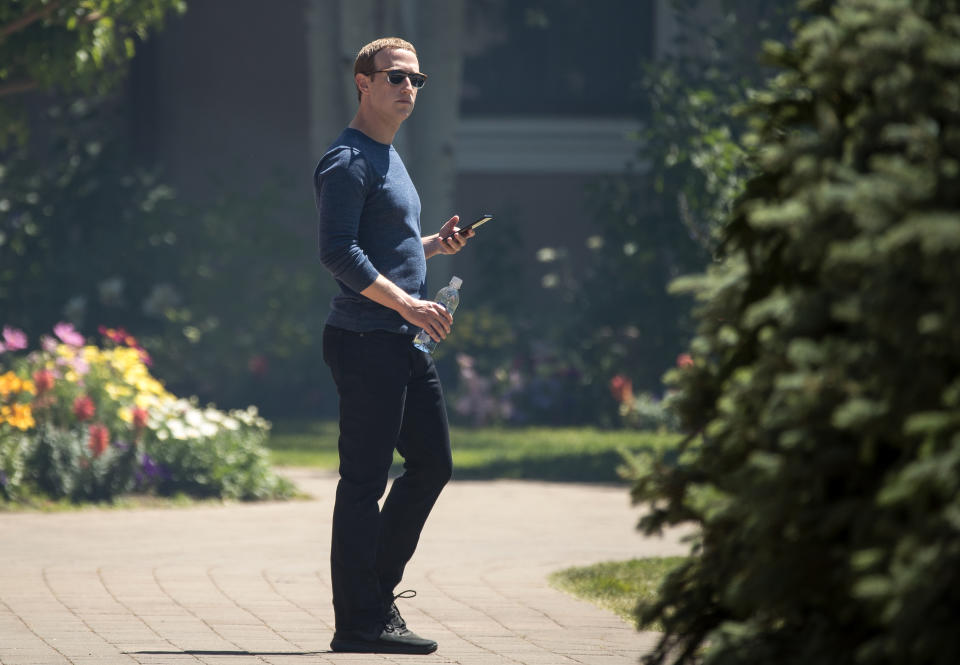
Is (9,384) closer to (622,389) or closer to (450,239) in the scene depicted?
(450,239)

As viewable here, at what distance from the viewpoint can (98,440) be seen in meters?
8.44

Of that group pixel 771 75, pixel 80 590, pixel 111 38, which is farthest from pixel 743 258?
pixel 771 75

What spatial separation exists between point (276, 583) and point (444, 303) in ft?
4.64

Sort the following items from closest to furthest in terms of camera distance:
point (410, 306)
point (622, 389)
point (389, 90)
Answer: point (410, 306) → point (389, 90) → point (622, 389)

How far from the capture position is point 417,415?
5.15 m

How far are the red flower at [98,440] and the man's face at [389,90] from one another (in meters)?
3.90

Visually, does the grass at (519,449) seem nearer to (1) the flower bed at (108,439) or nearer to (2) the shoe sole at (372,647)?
(1) the flower bed at (108,439)

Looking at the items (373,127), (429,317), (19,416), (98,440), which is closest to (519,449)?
(98,440)

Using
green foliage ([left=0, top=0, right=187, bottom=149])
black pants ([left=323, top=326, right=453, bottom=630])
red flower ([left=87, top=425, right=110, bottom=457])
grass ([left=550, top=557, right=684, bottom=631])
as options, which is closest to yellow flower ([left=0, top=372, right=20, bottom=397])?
red flower ([left=87, top=425, right=110, bottom=457])

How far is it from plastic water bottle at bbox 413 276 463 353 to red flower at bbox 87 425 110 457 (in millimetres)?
3284

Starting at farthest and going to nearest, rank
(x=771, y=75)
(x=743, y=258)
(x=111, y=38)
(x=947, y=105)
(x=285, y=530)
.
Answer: (x=771, y=75) → (x=111, y=38) → (x=285, y=530) → (x=743, y=258) → (x=947, y=105)

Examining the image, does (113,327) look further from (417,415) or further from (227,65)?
(417,415)

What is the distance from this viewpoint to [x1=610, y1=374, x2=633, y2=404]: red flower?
1299cm

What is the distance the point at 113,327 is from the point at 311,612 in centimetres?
871
